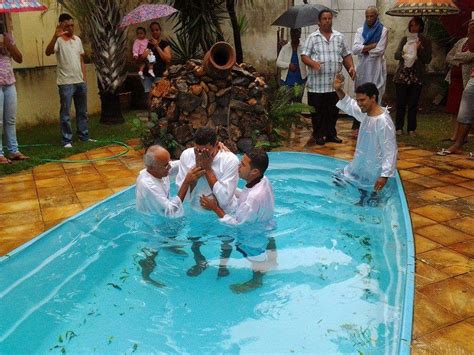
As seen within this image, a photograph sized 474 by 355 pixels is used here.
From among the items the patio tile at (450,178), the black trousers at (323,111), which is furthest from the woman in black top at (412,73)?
the patio tile at (450,178)

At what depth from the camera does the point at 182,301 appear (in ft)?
11.2

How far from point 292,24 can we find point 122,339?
5861 mm

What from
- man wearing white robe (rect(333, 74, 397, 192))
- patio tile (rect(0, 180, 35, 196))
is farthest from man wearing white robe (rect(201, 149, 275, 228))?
patio tile (rect(0, 180, 35, 196))

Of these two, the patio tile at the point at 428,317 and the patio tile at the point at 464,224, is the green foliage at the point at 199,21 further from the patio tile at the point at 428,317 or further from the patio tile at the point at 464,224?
the patio tile at the point at 428,317

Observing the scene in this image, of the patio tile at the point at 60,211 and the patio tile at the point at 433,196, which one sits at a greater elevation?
the patio tile at the point at 433,196

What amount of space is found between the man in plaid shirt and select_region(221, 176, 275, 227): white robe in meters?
3.74

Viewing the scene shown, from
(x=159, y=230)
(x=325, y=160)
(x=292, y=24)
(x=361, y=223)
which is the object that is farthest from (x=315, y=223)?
(x=292, y=24)

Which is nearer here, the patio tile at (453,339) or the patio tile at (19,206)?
the patio tile at (453,339)

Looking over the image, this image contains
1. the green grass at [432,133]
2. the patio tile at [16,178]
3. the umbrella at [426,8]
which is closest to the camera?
the patio tile at [16,178]

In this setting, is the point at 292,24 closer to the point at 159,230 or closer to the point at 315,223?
the point at 315,223

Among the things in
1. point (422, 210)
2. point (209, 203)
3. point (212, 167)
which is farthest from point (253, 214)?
point (422, 210)

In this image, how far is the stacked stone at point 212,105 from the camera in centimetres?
658

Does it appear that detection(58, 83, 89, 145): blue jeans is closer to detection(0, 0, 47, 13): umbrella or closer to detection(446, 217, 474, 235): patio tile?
detection(0, 0, 47, 13): umbrella

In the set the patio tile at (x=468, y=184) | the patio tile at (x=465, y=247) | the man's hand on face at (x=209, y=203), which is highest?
the man's hand on face at (x=209, y=203)
